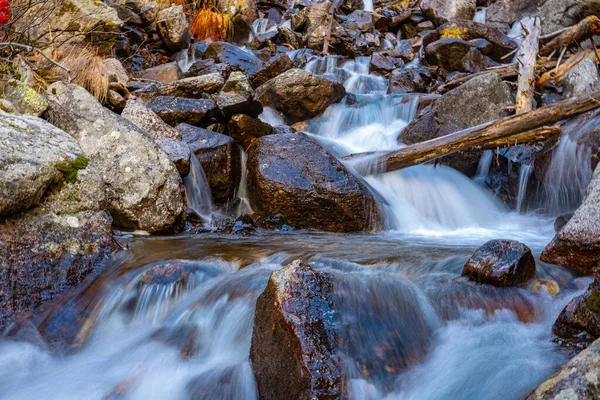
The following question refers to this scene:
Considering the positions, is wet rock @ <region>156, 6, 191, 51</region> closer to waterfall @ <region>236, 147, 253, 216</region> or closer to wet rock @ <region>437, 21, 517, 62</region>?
waterfall @ <region>236, 147, 253, 216</region>

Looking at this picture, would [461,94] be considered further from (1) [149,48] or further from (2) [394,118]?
(1) [149,48]

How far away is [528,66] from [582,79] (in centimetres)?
94

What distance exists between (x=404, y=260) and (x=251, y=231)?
2.03m

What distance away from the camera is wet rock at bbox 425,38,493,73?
1220cm

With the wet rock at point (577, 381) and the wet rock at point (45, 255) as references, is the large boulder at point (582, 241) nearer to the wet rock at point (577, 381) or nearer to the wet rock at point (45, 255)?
the wet rock at point (577, 381)

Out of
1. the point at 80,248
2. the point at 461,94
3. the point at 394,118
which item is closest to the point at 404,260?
the point at 80,248

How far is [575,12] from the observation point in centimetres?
1230

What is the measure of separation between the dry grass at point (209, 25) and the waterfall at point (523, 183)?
34.8ft

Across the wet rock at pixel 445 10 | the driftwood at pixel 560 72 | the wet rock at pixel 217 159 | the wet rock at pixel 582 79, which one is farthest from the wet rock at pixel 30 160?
the wet rock at pixel 445 10

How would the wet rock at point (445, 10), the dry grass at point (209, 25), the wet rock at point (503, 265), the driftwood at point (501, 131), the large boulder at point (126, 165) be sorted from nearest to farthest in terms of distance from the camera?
the wet rock at point (503, 265)
the large boulder at point (126, 165)
the driftwood at point (501, 131)
the dry grass at point (209, 25)
the wet rock at point (445, 10)

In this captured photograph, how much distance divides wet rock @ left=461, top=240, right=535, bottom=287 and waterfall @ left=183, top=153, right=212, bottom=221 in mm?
3626

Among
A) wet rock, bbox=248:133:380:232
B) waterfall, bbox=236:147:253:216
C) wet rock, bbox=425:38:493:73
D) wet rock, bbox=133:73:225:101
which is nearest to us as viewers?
wet rock, bbox=248:133:380:232

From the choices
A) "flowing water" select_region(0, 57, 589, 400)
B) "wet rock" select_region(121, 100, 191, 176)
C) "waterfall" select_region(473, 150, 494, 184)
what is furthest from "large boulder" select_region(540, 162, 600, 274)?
"wet rock" select_region(121, 100, 191, 176)

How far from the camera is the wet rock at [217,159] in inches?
261
